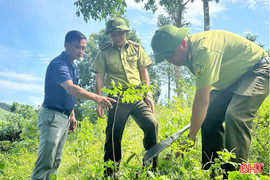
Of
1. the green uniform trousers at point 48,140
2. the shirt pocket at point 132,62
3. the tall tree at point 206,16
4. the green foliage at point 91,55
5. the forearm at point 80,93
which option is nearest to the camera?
the forearm at point 80,93

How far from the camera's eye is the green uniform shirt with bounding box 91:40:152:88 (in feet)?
9.44

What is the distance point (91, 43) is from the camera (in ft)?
60.3

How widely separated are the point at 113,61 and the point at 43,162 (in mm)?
1582

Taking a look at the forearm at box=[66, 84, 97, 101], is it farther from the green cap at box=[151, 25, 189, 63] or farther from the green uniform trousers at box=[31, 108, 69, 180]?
the green cap at box=[151, 25, 189, 63]

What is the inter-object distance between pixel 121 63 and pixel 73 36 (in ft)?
2.55

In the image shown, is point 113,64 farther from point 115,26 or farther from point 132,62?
point 115,26

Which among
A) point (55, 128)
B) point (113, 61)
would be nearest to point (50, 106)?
point (55, 128)

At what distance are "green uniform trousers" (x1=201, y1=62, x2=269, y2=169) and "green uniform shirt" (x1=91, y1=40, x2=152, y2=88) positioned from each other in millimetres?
1221

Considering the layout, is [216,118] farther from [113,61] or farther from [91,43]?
[91,43]

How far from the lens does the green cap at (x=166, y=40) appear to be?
6.36 ft

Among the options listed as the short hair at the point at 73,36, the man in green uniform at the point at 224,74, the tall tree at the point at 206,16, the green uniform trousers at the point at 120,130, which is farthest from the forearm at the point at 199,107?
the tall tree at the point at 206,16

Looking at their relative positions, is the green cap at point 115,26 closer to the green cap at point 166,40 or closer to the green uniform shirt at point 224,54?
the green cap at point 166,40

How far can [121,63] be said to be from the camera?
290 centimetres

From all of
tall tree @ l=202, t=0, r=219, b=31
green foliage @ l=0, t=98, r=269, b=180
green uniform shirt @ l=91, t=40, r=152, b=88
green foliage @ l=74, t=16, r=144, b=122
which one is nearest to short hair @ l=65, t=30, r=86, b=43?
green uniform shirt @ l=91, t=40, r=152, b=88
